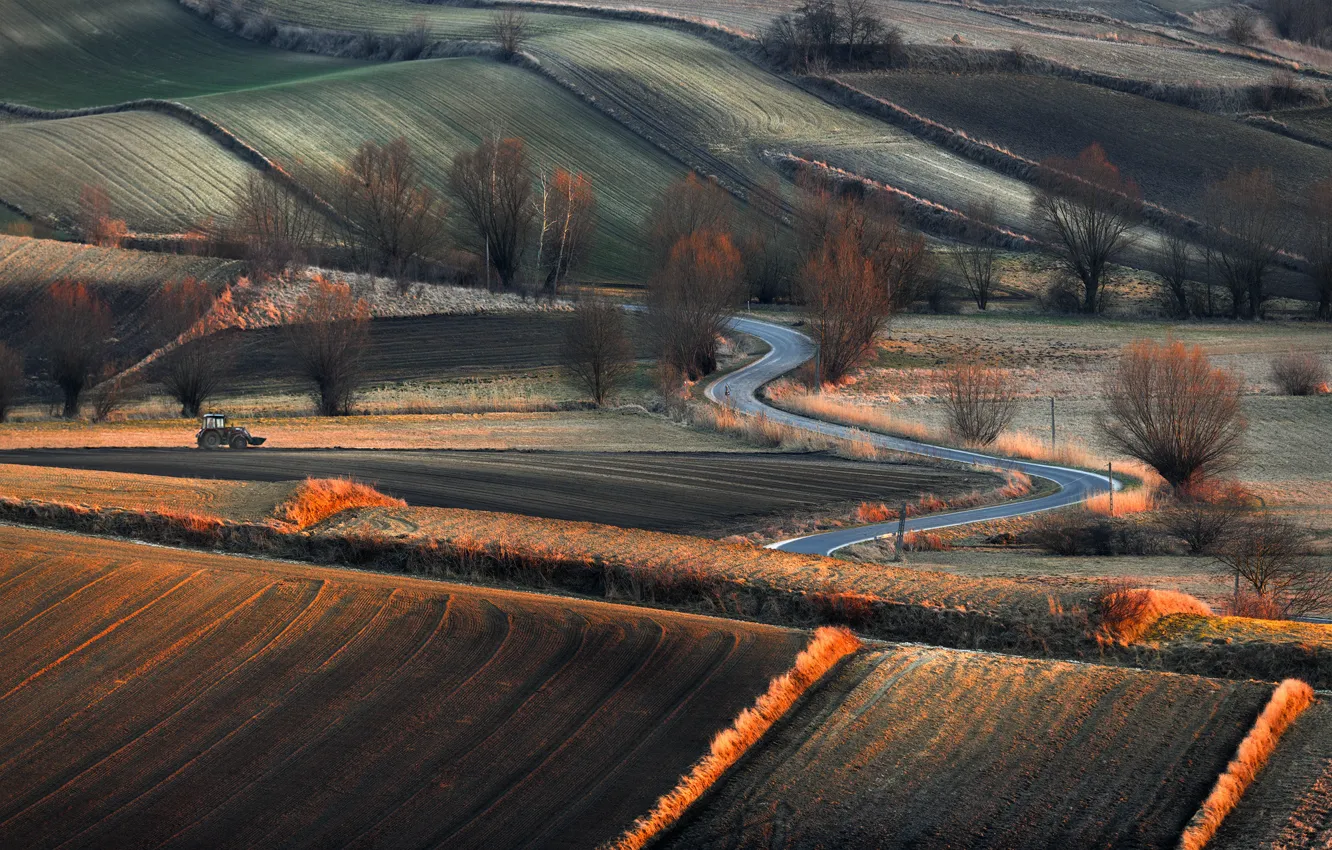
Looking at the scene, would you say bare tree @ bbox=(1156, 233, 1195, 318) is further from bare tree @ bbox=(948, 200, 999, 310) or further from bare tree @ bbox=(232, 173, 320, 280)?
bare tree @ bbox=(232, 173, 320, 280)

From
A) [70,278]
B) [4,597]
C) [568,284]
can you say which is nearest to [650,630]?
[4,597]

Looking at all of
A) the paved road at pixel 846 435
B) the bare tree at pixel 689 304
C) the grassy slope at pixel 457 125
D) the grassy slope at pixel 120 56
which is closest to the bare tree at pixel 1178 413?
the paved road at pixel 846 435

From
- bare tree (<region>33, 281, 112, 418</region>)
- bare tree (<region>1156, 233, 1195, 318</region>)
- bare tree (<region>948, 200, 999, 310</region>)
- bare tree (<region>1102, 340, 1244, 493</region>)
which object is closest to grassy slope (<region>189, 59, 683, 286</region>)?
bare tree (<region>948, 200, 999, 310</region>)

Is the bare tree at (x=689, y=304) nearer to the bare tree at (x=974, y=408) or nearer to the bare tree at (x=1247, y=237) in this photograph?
the bare tree at (x=974, y=408)

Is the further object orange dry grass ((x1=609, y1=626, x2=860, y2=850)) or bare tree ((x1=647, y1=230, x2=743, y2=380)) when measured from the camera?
bare tree ((x1=647, y1=230, x2=743, y2=380))

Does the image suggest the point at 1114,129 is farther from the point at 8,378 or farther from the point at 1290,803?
the point at 1290,803

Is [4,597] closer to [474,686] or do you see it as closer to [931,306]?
[474,686]

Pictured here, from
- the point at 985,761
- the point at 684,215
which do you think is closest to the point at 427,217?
the point at 684,215
